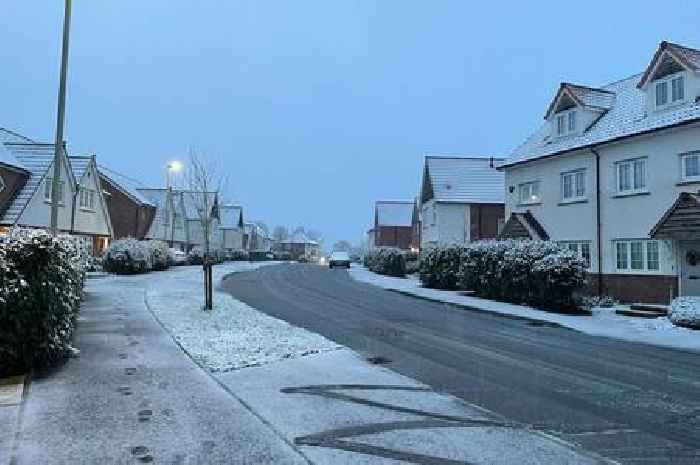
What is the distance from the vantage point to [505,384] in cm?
957

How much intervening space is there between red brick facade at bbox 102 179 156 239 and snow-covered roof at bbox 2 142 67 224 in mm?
16452

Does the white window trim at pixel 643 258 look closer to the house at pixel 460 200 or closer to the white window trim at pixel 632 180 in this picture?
the white window trim at pixel 632 180

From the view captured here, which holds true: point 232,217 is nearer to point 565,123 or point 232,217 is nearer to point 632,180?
point 565,123

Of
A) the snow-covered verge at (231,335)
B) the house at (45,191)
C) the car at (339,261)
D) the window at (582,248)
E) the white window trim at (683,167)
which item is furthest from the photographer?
the car at (339,261)

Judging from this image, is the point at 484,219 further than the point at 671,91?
Yes

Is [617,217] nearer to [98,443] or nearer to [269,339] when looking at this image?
[269,339]

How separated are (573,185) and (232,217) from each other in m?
82.7

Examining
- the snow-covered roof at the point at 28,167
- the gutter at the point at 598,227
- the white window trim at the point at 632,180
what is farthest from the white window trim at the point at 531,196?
the snow-covered roof at the point at 28,167

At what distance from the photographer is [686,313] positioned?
59.0 feet

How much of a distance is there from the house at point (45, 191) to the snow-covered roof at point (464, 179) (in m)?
23.9

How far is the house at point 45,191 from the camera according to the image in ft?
112

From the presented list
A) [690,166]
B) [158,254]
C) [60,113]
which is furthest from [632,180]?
[158,254]

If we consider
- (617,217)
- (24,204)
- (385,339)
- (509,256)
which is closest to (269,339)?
(385,339)

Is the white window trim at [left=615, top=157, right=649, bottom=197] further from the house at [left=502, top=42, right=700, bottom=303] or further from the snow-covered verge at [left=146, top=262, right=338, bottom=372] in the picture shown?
the snow-covered verge at [left=146, top=262, right=338, bottom=372]
